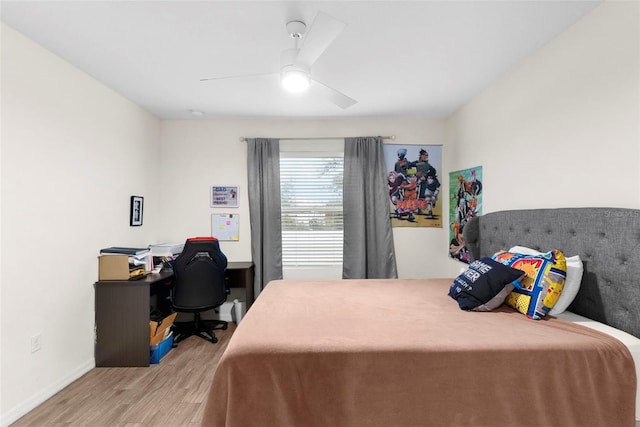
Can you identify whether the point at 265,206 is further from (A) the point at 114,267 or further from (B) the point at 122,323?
(B) the point at 122,323

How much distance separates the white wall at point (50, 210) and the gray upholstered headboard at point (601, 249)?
3480mm

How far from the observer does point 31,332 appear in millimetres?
2150

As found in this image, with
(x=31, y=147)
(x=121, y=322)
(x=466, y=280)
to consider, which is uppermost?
(x=31, y=147)

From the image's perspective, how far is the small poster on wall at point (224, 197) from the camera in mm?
3859

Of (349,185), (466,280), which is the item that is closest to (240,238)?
(349,185)

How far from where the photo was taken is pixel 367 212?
3.79 meters

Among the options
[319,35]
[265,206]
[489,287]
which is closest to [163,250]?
[265,206]

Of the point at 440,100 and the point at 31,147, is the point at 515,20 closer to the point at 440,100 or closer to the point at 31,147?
the point at 440,100

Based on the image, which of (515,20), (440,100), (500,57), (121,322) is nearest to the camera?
(515,20)

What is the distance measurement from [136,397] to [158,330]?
698 millimetres

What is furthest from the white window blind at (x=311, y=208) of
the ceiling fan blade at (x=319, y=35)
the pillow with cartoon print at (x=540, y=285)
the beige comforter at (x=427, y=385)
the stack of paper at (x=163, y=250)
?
the beige comforter at (x=427, y=385)

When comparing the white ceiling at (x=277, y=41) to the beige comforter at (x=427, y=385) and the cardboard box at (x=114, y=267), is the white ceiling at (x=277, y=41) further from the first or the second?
the beige comforter at (x=427, y=385)

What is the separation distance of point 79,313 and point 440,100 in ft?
12.6

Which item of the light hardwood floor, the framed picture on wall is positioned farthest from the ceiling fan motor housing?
the framed picture on wall
